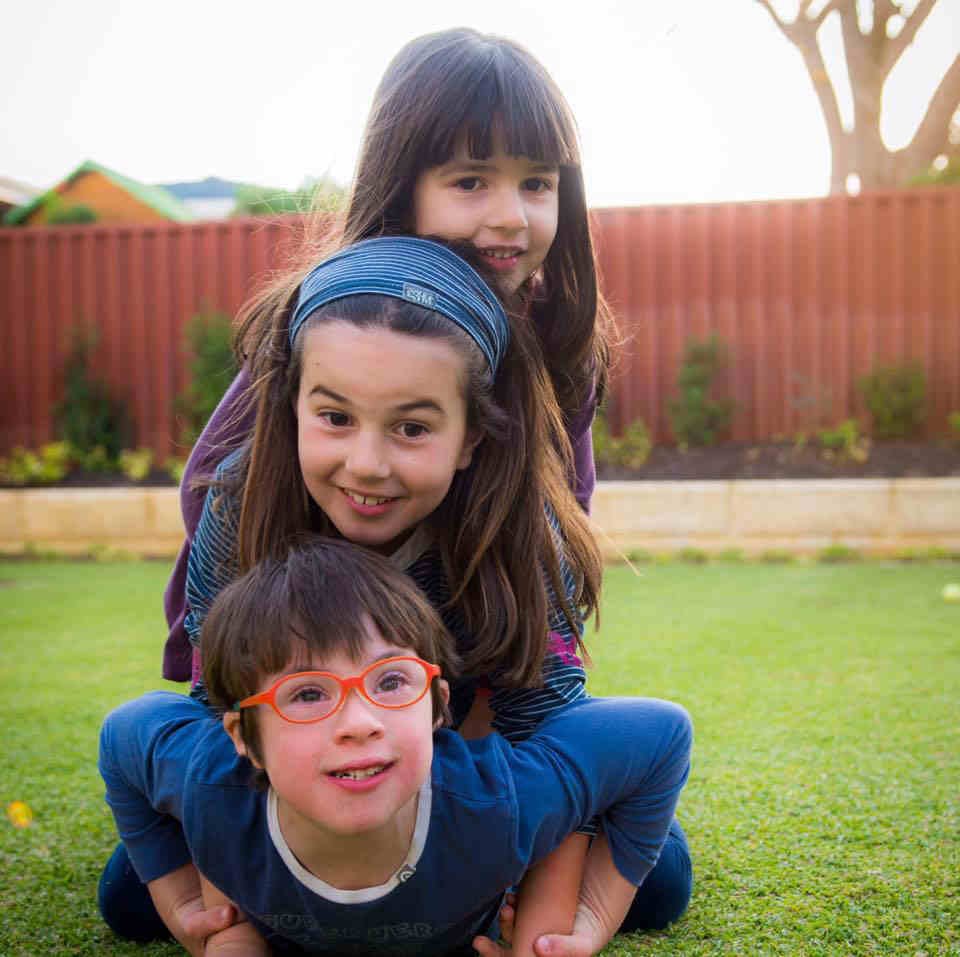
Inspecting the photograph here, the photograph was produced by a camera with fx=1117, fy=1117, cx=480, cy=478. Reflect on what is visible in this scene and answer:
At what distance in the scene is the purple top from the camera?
2.31 m

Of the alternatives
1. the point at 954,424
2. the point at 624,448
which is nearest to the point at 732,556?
the point at 624,448

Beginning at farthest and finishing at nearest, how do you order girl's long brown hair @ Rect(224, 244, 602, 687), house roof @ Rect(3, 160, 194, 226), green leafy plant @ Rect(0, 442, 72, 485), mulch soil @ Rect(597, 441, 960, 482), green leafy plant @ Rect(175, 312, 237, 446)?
house roof @ Rect(3, 160, 194, 226), green leafy plant @ Rect(175, 312, 237, 446), green leafy plant @ Rect(0, 442, 72, 485), mulch soil @ Rect(597, 441, 960, 482), girl's long brown hair @ Rect(224, 244, 602, 687)

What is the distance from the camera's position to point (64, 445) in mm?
9164

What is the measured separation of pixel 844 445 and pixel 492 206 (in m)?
6.39

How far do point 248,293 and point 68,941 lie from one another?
7.85 metres

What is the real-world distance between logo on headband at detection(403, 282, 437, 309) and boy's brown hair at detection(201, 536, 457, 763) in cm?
42

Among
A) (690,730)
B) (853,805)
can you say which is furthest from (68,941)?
(853,805)

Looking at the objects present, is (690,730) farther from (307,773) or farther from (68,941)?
(68,941)

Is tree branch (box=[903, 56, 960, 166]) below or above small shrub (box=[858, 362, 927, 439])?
above

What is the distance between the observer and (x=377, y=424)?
1790 millimetres

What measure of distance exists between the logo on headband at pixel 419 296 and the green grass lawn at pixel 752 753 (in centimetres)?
112

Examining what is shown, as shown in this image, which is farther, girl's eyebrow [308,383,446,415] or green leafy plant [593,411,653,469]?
green leafy plant [593,411,653,469]

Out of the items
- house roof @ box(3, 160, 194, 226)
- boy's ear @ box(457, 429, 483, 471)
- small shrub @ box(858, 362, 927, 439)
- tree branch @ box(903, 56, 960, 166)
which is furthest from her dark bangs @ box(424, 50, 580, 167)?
house roof @ box(3, 160, 194, 226)

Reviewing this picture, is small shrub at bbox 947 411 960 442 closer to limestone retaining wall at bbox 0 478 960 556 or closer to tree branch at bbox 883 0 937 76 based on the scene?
limestone retaining wall at bbox 0 478 960 556
